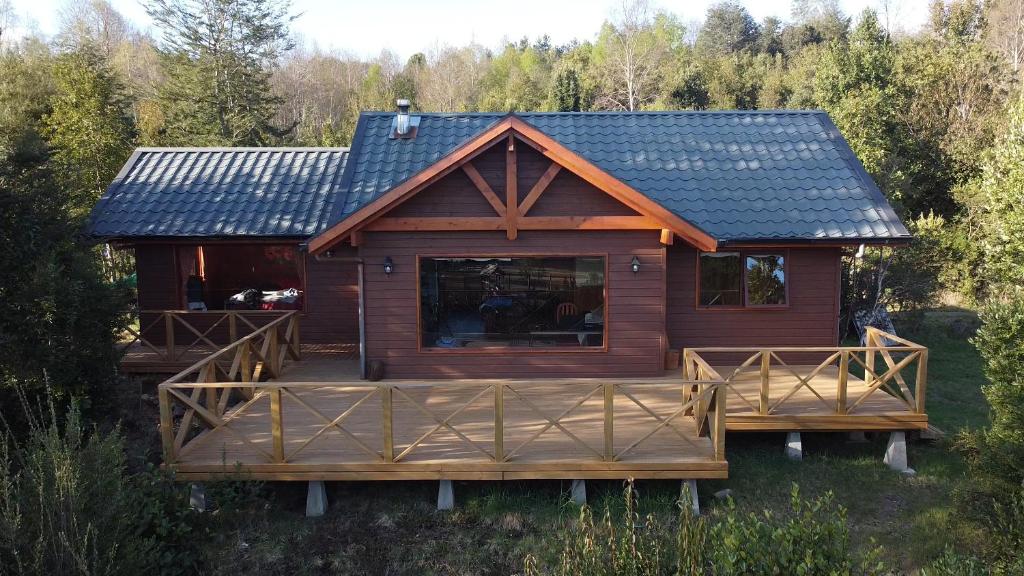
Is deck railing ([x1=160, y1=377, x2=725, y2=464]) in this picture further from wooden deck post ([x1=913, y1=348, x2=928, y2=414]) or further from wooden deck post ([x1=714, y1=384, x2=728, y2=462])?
wooden deck post ([x1=913, y1=348, x2=928, y2=414])

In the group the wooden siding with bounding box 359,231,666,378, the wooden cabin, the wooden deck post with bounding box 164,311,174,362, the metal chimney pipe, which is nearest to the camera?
the wooden cabin

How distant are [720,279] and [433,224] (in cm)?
487

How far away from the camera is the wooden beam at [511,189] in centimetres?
923

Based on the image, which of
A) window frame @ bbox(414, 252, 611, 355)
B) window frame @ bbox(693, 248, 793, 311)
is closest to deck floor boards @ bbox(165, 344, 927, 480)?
window frame @ bbox(414, 252, 611, 355)

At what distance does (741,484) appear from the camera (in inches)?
305

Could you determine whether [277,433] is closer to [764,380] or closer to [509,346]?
[509,346]

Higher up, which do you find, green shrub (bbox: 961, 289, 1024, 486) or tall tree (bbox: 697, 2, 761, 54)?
tall tree (bbox: 697, 2, 761, 54)

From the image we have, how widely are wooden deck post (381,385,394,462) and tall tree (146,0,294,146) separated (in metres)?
25.4

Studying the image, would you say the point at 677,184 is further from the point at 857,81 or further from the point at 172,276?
the point at 857,81

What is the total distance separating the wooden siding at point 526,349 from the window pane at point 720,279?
142 centimetres

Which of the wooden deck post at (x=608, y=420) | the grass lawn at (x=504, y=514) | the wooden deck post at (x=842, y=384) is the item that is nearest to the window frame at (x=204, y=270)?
the grass lawn at (x=504, y=514)

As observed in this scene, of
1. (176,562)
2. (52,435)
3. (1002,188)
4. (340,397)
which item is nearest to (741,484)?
(340,397)

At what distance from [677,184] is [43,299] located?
30.9ft

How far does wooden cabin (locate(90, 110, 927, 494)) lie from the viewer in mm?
7309
